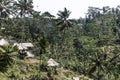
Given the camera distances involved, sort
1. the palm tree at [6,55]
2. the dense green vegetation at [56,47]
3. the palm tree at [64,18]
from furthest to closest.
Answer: the palm tree at [64,18], the dense green vegetation at [56,47], the palm tree at [6,55]

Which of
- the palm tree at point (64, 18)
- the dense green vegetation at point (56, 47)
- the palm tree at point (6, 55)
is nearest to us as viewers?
the palm tree at point (6, 55)

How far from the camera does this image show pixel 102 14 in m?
198

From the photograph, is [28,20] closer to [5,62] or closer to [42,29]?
[42,29]

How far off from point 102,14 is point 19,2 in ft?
377

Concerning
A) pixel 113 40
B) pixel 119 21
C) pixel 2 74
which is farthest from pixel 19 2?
pixel 119 21

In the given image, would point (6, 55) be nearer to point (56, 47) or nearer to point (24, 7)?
point (24, 7)

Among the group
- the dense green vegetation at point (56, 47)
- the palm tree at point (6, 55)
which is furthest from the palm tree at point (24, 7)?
the palm tree at point (6, 55)

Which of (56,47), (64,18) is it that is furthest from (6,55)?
(56,47)

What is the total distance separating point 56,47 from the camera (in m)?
109

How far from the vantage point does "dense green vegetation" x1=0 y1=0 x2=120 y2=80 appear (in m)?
62.7

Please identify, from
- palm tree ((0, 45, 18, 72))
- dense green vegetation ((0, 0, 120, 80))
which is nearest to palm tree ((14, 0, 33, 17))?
dense green vegetation ((0, 0, 120, 80))

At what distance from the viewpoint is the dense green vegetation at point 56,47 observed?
62688 millimetres

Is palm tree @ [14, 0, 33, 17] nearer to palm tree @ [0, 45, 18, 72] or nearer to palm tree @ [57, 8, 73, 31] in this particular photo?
palm tree @ [57, 8, 73, 31]

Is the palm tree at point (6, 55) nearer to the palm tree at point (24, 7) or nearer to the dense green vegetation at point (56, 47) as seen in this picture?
the dense green vegetation at point (56, 47)
